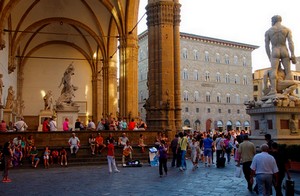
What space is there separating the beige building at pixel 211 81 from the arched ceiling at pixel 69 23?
20.5 meters

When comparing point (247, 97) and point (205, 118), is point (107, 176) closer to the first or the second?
point (205, 118)

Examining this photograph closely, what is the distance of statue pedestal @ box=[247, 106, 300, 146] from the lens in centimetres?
1030

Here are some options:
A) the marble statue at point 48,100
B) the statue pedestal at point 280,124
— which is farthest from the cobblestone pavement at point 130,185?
the marble statue at point 48,100

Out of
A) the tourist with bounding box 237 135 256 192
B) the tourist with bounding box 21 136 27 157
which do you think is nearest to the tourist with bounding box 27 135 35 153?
the tourist with bounding box 21 136 27 157

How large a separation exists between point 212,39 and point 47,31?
30.9m

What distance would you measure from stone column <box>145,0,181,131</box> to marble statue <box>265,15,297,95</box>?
7.47 meters

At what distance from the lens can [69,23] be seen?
3259cm

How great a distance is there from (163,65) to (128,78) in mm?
8218

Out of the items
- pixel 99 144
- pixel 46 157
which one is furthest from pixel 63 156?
pixel 99 144

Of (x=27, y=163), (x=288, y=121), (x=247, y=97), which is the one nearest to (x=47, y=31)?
(x=27, y=163)

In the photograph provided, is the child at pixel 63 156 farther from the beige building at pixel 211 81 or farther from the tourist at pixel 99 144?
the beige building at pixel 211 81

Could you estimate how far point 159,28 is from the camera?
60.1 feet

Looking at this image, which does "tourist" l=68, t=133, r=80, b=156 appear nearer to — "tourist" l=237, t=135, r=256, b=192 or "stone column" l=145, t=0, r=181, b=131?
"stone column" l=145, t=0, r=181, b=131

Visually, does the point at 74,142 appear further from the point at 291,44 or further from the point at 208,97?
the point at 208,97
